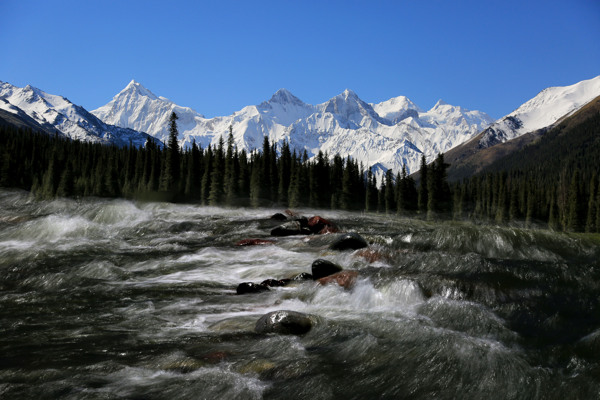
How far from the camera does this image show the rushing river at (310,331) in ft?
24.7

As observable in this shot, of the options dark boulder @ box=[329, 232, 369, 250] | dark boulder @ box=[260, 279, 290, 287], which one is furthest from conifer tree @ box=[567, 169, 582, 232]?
dark boulder @ box=[260, 279, 290, 287]

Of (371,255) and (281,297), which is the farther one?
(371,255)

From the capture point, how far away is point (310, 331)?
34.1ft

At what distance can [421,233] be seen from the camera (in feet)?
81.0

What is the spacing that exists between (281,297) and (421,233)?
13034 millimetres

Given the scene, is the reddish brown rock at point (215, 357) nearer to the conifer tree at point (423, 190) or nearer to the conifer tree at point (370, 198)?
the conifer tree at point (423, 190)

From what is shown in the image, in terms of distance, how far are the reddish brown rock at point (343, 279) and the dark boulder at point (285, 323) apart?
Answer: 3491 mm

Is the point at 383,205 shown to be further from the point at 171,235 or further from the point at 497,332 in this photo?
the point at 497,332

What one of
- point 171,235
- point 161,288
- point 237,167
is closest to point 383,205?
point 237,167

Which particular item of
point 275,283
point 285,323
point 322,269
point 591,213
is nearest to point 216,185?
point 591,213

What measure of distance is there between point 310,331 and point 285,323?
644 millimetres

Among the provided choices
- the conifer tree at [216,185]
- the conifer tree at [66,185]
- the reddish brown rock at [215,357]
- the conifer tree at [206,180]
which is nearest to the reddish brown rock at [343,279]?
the reddish brown rock at [215,357]

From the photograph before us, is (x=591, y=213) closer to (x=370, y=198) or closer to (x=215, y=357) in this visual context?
(x=370, y=198)

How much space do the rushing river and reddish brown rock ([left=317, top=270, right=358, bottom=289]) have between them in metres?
0.36
